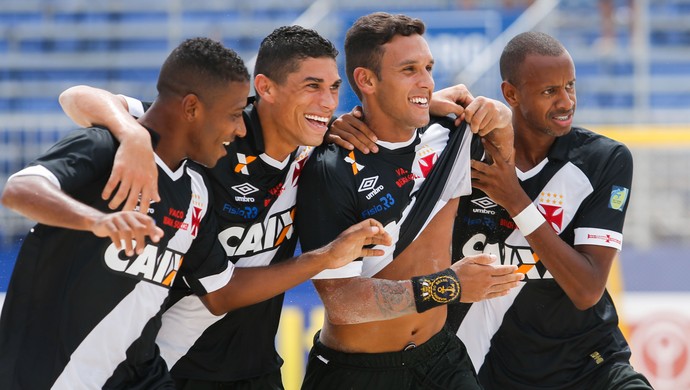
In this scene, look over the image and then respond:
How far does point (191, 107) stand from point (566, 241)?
2262 mm

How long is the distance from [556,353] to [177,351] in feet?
6.74

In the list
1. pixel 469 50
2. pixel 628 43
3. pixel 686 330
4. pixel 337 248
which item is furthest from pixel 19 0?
pixel 337 248

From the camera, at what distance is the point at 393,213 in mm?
5008

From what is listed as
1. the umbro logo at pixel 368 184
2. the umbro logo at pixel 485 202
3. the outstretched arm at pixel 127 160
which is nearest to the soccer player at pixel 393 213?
the umbro logo at pixel 368 184

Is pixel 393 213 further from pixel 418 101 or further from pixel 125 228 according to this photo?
pixel 125 228

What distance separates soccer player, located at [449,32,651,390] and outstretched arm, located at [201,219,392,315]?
0.88 m

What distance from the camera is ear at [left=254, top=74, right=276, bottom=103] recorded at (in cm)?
509

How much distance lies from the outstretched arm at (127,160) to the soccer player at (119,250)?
0.26 ft

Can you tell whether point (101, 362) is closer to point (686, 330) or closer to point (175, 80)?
point (175, 80)

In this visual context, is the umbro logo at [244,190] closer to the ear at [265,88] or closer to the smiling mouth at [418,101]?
the ear at [265,88]

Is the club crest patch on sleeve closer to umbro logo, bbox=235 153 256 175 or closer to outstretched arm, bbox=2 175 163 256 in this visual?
umbro logo, bbox=235 153 256 175

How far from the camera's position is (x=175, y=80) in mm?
4371

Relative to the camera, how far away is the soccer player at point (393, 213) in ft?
16.0

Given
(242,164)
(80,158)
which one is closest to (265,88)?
(242,164)
